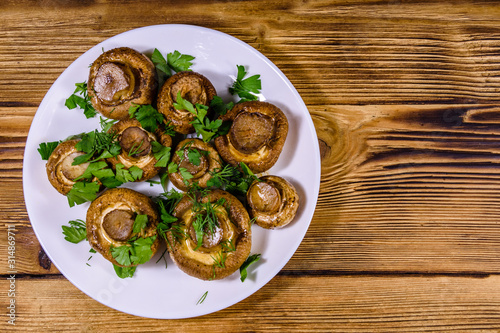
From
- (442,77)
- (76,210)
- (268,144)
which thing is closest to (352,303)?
(268,144)

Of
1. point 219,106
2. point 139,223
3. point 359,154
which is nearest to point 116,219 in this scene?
point 139,223

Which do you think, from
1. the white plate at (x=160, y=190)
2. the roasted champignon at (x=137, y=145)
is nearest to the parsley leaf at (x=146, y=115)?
the roasted champignon at (x=137, y=145)

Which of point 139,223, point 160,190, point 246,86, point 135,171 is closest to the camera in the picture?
point 139,223

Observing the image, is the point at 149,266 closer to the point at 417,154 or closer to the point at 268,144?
the point at 268,144

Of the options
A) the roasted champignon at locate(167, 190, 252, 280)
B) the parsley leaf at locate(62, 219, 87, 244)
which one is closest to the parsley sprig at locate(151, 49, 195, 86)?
the roasted champignon at locate(167, 190, 252, 280)

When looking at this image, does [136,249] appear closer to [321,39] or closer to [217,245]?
[217,245]
